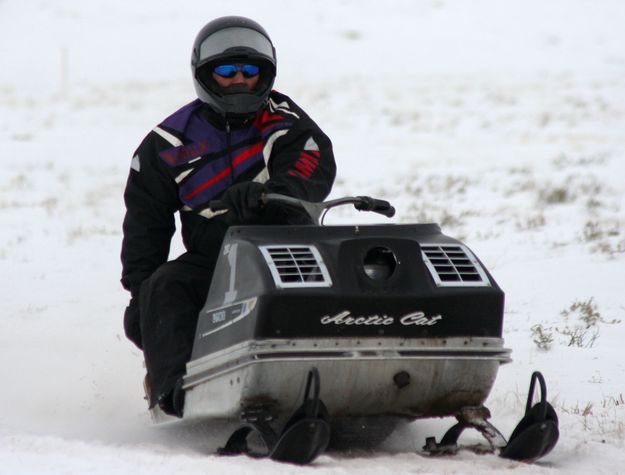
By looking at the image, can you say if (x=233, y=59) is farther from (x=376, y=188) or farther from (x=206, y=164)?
(x=376, y=188)

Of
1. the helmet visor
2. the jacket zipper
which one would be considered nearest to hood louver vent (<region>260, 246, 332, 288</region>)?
the jacket zipper

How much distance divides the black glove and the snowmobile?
9.2 inches

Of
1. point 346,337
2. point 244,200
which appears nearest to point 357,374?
point 346,337

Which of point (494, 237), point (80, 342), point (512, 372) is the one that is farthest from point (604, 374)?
point (494, 237)

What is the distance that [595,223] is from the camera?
1166 cm

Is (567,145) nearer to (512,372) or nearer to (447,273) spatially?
(512,372)

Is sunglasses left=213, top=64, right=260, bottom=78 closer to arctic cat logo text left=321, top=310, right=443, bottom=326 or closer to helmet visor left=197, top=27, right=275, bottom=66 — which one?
helmet visor left=197, top=27, right=275, bottom=66

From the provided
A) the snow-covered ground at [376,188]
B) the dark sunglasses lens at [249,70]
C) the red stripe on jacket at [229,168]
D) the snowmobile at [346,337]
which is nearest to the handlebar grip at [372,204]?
the snowmobile at [346,337]

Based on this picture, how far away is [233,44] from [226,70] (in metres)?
0.13

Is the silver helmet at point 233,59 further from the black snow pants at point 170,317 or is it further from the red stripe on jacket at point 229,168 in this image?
the black snow pants at point 170,317

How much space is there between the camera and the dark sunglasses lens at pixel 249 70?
573cm

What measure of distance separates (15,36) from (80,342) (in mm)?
41527

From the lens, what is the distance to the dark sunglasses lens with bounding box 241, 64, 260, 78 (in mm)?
5734

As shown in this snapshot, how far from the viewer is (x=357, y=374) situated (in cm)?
472
